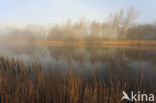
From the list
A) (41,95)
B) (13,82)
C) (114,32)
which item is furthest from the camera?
(114,32)

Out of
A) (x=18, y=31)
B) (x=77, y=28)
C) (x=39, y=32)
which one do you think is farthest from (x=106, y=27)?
(x=18, y=31)

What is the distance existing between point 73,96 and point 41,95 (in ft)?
2.92

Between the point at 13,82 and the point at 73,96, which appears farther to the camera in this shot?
the point at 13,82

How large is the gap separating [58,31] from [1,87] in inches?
1549

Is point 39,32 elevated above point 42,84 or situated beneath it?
elevated above

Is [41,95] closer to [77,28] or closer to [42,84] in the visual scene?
[42,84]

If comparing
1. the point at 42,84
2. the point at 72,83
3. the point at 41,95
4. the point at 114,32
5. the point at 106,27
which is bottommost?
the point at 41,95

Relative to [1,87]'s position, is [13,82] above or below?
below

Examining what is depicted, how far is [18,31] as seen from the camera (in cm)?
4962

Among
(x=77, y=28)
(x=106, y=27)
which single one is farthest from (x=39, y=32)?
(x=106, y=27)

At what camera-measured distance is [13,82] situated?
2.69 meters

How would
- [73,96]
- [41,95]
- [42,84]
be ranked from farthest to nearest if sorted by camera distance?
1. [42,84]
2. [41,95]
3. [73,96]

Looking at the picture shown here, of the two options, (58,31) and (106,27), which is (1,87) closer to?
(106,27)

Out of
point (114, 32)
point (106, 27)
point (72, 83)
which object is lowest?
point (72, 83)
